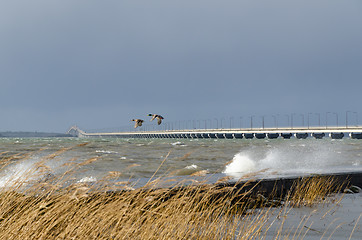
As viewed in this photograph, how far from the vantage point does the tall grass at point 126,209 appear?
193 inches

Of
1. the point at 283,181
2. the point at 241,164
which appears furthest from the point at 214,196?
the point at 241,164

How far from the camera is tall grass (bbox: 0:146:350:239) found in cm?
491

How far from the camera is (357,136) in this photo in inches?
5684

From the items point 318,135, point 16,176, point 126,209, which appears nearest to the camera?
point 126,209

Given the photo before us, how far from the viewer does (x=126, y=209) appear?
478cm

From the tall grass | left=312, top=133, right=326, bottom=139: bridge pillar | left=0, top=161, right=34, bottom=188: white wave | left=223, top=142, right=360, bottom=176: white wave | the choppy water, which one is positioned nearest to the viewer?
the tall grass

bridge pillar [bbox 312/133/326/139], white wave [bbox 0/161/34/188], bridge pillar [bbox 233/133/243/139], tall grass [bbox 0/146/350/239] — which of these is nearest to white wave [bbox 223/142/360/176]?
tall grass [bbox 0/146/350/239]

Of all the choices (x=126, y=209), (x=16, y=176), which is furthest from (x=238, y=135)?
(x=126, y=209)

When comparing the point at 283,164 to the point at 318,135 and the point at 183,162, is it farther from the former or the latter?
the point at 318,135

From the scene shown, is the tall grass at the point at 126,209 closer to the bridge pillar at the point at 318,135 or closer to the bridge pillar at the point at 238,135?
the bridge pillar at the point at 318,135

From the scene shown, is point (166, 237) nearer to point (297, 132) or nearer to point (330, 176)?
point (330, 176)

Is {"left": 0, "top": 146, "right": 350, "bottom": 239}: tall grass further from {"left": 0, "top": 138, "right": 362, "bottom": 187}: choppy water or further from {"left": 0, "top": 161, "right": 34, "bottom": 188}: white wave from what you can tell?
{"left": 0, "top": 138, "right": 362, "bottom": 187}: choppy water

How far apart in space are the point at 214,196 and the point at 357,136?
A: 148 meters

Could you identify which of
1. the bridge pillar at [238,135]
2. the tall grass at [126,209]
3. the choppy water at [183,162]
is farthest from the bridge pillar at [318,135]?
the tall grass at [126,209]
